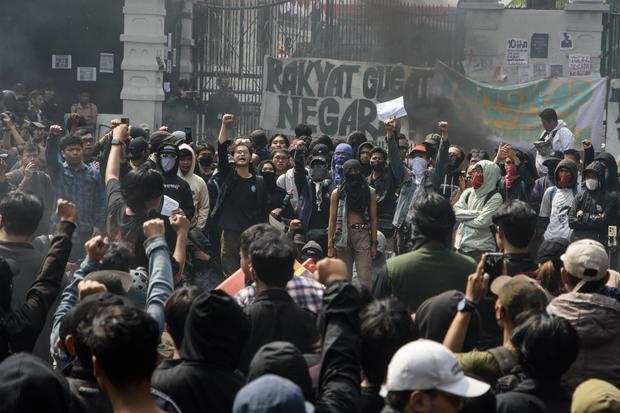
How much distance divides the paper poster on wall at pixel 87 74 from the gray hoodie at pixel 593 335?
677 inches

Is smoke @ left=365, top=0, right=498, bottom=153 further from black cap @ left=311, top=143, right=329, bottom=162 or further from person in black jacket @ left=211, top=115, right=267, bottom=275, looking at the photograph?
person in black jacket @ left=211, top=115, right=267, bottom=275

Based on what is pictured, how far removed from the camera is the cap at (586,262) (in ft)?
17.9

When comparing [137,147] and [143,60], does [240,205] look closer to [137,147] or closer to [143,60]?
[137,147]

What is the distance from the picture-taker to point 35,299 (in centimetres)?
492

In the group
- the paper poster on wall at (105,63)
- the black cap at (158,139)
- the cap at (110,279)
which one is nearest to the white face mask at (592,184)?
the black cap at (158,139)

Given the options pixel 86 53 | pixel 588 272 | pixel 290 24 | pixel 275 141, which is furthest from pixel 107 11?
pixel 588 272

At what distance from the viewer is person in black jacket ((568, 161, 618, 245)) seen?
11.4 m

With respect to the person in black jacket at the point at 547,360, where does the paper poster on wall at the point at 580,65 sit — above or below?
above

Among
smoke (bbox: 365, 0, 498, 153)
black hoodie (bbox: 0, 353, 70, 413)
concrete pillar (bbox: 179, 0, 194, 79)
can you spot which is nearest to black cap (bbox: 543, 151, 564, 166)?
smoke (bbox: 365, 0, 498, 153)

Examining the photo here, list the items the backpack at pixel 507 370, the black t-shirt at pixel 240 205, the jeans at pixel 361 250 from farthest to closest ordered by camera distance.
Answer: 1. the jeans at pixel 361 250
2. the black t-shirt at pixel 240 205
3. the backpack at pixel 507 370

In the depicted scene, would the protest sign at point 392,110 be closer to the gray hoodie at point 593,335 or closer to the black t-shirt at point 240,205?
the black t-shirt at point 240,205

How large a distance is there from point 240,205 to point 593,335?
5.73 m

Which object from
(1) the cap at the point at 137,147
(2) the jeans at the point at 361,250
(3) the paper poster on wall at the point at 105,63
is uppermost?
(3) the paper poster on wall at the point at 105,63

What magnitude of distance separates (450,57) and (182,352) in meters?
17.9
